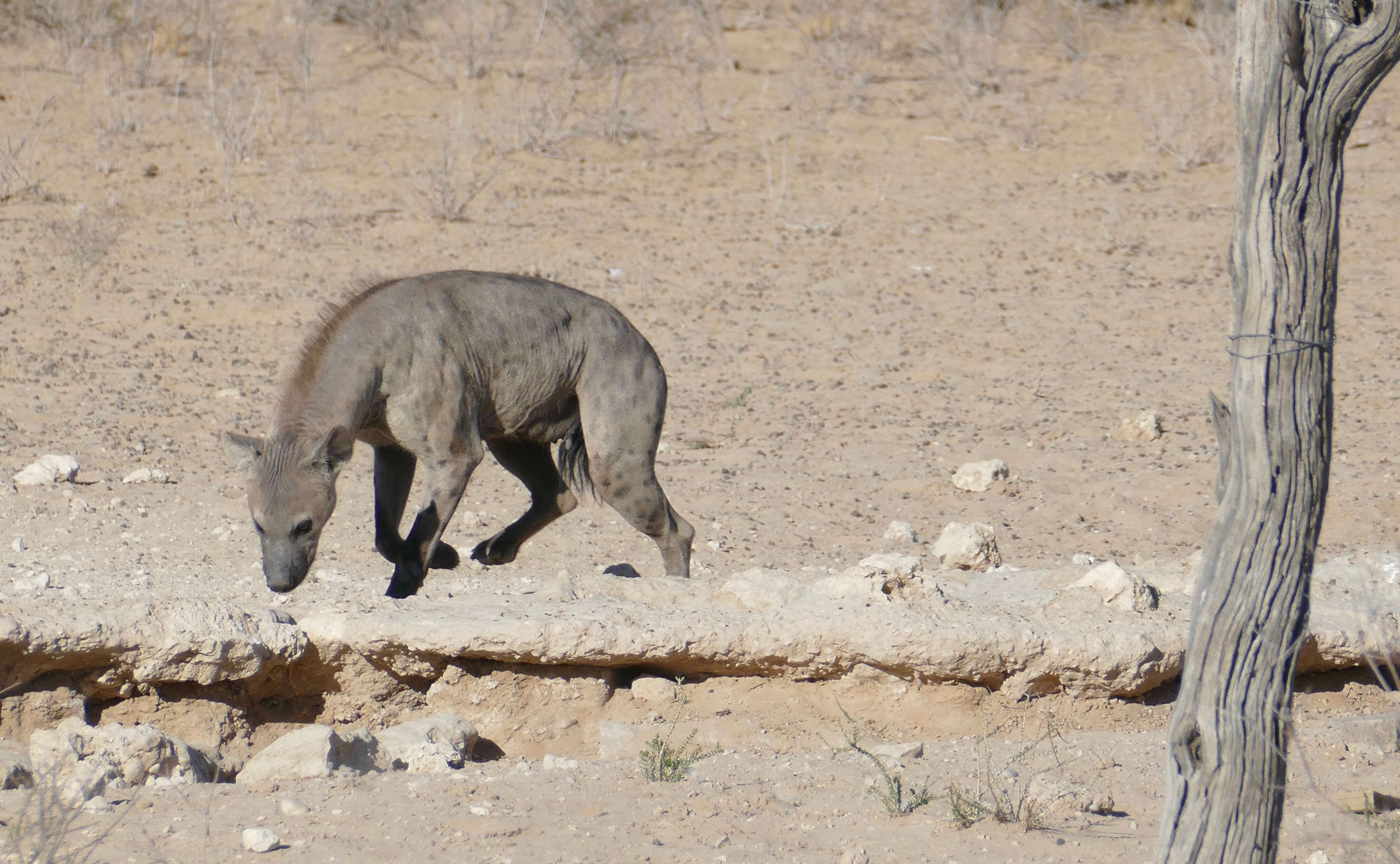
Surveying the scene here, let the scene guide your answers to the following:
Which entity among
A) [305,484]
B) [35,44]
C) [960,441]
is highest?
[35,44]

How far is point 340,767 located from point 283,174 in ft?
33.9

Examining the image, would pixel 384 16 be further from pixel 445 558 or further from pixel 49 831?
pixel 49 831

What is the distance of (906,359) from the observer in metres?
11.2

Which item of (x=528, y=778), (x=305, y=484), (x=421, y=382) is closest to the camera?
(x=528, y=778)

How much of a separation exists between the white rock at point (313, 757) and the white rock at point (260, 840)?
615mm

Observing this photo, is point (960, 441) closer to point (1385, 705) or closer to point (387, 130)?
point (1385, 705)

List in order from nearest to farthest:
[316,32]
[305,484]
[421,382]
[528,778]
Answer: [528,778] → [305,484] → [421,382] → [316,32]

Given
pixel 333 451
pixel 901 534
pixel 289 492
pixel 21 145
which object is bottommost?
pixel 901 534

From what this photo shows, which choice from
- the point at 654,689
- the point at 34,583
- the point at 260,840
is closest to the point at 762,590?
the point at 654,689

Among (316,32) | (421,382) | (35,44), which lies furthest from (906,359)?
(35,44)

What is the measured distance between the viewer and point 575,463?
7.27 meters

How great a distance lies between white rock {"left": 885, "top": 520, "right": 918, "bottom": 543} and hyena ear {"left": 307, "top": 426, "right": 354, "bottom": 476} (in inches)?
125

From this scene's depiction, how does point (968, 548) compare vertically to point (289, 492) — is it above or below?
below

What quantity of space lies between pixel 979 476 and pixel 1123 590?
3.29 metres
